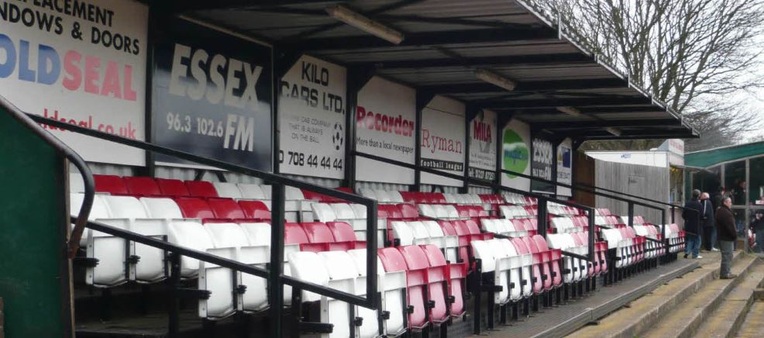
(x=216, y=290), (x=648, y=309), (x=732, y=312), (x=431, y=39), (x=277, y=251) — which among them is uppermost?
(x=431, y=39)

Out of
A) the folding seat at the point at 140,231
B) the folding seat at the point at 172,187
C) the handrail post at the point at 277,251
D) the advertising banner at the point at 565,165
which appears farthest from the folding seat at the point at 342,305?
the advertising banner at the point at 565,165

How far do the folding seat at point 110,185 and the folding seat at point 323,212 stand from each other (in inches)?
83.3

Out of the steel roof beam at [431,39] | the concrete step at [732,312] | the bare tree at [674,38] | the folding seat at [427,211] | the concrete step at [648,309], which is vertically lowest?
the concrete step at [732,312]

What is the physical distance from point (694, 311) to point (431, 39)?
4.70 m

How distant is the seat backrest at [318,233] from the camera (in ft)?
24.8

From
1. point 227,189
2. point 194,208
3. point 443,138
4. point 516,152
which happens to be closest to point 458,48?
point 227,189

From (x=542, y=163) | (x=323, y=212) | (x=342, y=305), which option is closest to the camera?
(x=342, y=305)

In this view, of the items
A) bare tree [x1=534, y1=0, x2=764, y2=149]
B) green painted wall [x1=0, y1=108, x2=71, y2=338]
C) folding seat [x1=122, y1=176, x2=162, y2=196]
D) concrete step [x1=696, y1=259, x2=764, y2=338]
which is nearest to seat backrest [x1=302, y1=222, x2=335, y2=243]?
folding seat [x1=122, y1=176, x2=162, y2=196]

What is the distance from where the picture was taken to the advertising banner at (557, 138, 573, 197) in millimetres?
24587

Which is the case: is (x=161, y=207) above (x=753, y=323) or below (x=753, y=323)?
above

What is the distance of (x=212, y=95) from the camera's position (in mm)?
10359

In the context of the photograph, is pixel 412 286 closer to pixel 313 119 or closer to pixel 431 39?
pixel 431 39

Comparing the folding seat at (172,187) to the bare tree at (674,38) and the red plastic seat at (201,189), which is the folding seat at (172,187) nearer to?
the red plastic seat at (201,189)

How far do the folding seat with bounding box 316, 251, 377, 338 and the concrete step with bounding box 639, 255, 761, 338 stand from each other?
4.84m
